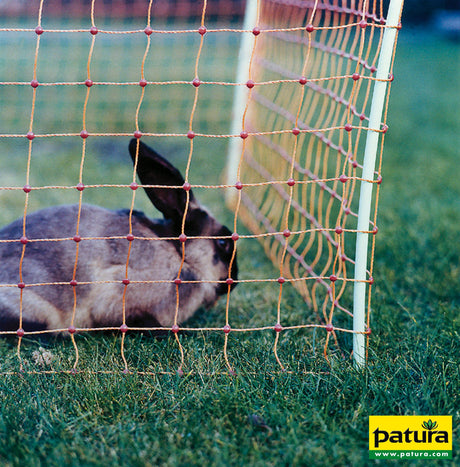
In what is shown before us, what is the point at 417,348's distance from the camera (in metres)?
2.60

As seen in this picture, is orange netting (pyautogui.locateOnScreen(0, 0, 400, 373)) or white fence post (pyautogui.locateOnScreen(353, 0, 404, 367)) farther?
orange netting (pyautogui.locateOnScreen(0, 0, 400, 373))

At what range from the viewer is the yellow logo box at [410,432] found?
78.5 inches

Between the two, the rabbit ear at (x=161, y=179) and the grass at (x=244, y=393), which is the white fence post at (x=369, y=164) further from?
the rabbit ear at (x=161, y=179)

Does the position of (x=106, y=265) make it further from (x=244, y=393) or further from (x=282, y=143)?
(x=282, y=143)

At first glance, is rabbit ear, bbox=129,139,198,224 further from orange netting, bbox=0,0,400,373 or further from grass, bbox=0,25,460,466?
grass, bbox=0,25,460,466

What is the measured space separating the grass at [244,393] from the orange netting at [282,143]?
10 centimetres

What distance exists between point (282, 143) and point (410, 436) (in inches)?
140

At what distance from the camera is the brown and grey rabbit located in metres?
2.70

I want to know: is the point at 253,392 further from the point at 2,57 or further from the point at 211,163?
the point at 2,57

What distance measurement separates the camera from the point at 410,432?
2.09 metres

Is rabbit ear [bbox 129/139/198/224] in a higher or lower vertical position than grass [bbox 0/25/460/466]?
higher

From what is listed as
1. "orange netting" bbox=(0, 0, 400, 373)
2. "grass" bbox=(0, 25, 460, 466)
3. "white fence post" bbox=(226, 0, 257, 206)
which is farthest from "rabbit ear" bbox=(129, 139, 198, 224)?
"white fence post" bbox=(226, 0, 257, 206)

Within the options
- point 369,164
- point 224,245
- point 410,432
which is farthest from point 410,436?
point 224,245

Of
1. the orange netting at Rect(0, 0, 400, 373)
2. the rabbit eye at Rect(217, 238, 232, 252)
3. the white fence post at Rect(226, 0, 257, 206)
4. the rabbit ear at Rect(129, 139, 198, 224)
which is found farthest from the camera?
the white fence post at Rect(226, 0, 257, 206)
